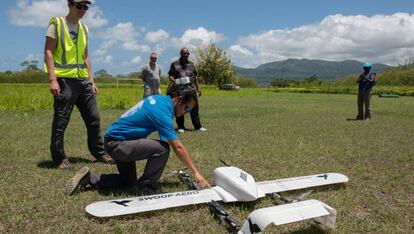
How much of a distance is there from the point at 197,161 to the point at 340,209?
282 cm

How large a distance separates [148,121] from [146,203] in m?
0.92

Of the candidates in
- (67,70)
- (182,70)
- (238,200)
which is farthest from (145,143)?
(182,70)

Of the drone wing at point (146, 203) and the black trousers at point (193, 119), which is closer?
the drone wing at point (146, 203)

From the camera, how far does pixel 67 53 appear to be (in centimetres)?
552

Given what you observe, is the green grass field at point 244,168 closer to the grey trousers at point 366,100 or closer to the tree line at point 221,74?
the grey trousers at point 366,100

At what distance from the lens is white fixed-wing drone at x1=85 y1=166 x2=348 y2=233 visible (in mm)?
3076

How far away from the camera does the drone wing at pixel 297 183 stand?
4.54 meters

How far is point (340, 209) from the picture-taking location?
418 centimetres

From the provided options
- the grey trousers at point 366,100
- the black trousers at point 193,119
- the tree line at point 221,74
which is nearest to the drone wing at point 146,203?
the black trousers at point 193,119

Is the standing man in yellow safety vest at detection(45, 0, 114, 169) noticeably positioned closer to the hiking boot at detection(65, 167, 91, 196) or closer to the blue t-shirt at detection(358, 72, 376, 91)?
the hiking boot at detection(65, 167, 91, 196)

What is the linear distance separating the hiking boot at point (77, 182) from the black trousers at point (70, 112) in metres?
1.34

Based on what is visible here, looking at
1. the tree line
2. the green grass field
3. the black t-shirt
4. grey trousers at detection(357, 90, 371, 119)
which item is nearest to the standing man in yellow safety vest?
the green grass field

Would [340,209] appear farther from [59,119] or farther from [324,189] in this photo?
[59,119]

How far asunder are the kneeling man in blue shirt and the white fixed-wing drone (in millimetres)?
245
